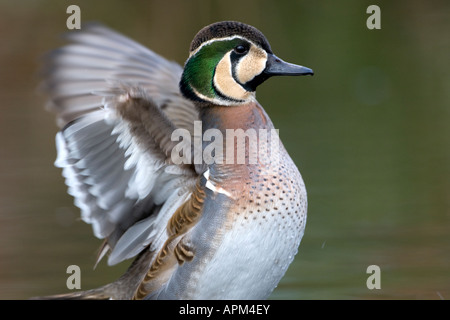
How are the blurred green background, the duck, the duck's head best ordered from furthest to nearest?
the blurred green background < the duck's head < the duck

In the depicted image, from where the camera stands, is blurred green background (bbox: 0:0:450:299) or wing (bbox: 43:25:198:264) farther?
blurred green background (bbox: 0:0:450:299)

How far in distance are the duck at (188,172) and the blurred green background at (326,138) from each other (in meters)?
1.01

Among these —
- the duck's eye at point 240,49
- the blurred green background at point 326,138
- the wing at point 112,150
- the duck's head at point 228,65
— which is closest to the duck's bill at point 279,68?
the duck's head at point 228,65

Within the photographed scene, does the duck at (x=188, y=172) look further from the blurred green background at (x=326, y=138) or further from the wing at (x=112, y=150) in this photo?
the blurred green background at (x=326, y=138)

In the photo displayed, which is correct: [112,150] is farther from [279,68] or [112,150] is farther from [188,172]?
[279,68]

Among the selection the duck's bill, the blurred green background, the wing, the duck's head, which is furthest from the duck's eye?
the blurred green background

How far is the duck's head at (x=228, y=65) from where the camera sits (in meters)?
4.64

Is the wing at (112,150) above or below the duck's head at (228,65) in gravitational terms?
below

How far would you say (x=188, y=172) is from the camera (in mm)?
4586

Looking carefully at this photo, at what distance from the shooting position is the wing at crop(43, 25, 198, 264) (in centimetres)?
436

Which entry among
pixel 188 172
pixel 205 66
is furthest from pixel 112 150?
pixel 205 66

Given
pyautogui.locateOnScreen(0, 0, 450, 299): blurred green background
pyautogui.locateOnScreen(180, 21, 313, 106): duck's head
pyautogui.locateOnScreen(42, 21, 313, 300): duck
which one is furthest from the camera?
pyautogui.locateOnScreen(0, 0, 450, 299): blurred green background

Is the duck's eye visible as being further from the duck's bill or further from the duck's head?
the duck's bill

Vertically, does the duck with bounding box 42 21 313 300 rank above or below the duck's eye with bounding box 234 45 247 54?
below
